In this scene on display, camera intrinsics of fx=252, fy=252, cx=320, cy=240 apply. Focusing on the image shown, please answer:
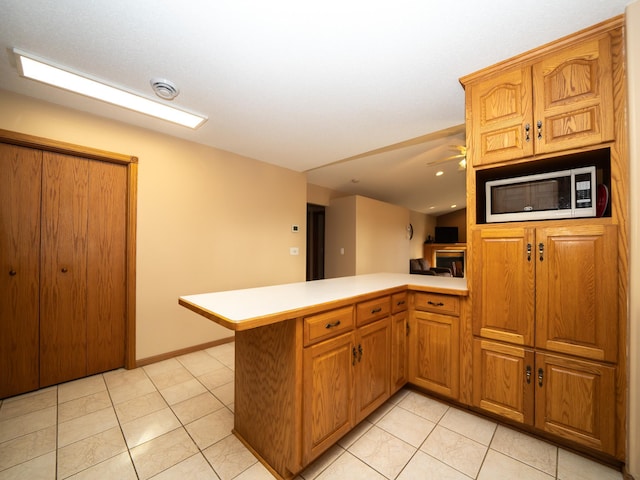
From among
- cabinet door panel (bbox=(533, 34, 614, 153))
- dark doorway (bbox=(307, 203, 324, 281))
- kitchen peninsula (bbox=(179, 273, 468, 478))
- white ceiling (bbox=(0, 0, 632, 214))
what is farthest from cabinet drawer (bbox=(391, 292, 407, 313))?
dark doorway (bbox=(307, 203, 324, 281))

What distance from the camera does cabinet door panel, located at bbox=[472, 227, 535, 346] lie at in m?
1.60

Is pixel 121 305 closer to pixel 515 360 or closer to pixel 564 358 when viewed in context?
pixel 515 360

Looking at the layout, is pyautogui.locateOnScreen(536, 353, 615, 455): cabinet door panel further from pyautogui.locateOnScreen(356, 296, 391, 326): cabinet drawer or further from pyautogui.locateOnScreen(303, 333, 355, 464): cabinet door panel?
pyautogui.locateOnScreen(303, 333, 355, 464): cabinet door panel

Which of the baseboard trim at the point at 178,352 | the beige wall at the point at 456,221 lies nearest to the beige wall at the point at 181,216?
the baseboard trim at the point at 178,352

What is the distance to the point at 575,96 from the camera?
145 centimetres

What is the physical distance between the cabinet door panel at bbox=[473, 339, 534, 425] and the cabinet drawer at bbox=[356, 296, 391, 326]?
2.14ft

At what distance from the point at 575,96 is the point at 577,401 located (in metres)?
1.75

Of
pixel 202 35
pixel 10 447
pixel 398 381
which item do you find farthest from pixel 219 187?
pixel 398 381

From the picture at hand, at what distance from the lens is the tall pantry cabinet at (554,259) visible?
135cm

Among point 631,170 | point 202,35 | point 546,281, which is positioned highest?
point 202,35

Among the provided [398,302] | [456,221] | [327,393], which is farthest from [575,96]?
[456,221]

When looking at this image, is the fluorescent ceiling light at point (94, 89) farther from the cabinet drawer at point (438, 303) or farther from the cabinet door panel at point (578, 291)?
the cabinet door panel at point (578, 291)

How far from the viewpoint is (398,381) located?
6.58ft

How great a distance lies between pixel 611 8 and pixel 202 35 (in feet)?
7.10
